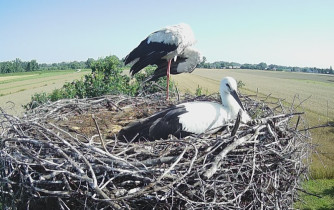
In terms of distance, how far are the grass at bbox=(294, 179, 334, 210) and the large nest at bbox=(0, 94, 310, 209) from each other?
405cm

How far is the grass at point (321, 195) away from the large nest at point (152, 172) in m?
4.05

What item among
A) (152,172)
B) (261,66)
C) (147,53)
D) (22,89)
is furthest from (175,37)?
(261,66)

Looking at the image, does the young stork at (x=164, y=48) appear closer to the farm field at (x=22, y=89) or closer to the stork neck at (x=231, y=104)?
the stork neck at (x=231, y=104)

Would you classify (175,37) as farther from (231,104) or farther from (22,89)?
(22,89)

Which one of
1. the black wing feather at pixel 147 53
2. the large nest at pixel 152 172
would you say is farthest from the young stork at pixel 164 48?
the large nest at pixel 152 172

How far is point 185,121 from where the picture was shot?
10.7 feet

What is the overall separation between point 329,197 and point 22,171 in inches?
277

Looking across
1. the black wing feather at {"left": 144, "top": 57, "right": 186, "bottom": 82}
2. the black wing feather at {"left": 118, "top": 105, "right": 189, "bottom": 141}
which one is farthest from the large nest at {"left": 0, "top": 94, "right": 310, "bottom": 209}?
the black wing feather at {"left": 144, "top": 57, "right": 186, "bottom": 82}

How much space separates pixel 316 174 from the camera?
A: 8.09 meters

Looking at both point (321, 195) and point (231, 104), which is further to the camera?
point (321, 195)

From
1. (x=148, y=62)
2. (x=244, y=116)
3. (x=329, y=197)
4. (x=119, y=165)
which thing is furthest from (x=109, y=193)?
(x=329, y=197)

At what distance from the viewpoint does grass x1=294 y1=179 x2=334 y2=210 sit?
6684 millimetres

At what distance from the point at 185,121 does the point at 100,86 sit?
14.2 ft

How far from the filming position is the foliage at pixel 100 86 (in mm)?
6980
